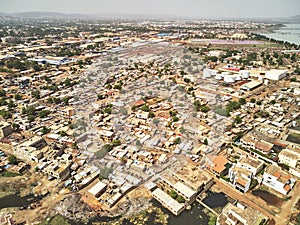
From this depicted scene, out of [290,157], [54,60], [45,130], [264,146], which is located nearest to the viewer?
[290,157]

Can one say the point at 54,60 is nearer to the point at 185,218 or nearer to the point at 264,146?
the point at 264,146

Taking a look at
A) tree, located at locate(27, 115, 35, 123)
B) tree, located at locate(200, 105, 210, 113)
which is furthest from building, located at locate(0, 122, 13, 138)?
tree, located at locate(200, 105, 210, 113)

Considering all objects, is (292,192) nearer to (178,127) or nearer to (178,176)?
(178,176)

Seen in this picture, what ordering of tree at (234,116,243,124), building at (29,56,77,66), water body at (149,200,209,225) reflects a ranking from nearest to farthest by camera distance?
water body at (149,200,209,225) < tree at (234,116,243,124) < building at (29,56,77,66)

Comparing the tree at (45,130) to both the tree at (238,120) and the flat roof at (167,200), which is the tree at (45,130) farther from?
the tree at (238,120)

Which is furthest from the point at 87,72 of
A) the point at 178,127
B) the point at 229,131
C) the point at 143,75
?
the point at 229,131

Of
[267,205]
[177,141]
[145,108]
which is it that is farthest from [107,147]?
[267,205]

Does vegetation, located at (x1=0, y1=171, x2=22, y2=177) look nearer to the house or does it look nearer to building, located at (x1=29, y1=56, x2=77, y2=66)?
the house
